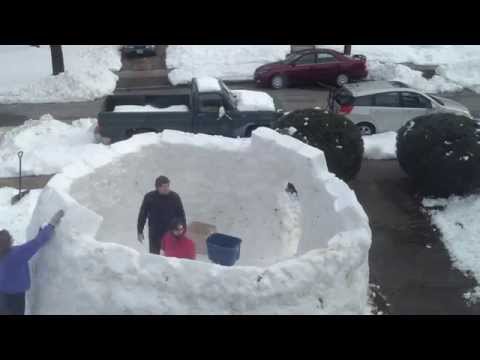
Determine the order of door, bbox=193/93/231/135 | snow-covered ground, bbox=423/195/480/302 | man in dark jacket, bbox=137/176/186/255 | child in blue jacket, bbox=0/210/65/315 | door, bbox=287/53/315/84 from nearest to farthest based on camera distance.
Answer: child in blue jacket, bbox=0/210/65/315, man in dark jacket, bbox=137/176/186/255, snow-covered ground, bbox=423/195/480/302, door, bbox=193/93/231/135, door, bbox=287/53/315/84

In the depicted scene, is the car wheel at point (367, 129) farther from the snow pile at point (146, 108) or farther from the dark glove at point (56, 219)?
the dark glove at point (56, 219)

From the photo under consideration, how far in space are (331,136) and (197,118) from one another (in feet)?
12.2

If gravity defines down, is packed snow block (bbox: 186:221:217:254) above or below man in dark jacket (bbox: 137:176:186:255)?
below

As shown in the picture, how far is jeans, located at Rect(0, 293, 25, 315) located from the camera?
5859 mm

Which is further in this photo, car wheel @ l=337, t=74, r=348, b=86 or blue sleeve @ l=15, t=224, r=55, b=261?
car wheel @ l=337, t=74, r=348, b=86

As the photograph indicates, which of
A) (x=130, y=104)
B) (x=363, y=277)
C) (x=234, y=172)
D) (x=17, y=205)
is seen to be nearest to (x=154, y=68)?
(x=130, y=104)

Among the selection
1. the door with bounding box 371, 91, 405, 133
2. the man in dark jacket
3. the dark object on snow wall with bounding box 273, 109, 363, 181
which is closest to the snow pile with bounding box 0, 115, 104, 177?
the dark object on snow wall with bounding box 273, 109, 363, 181

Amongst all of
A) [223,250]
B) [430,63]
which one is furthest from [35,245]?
[430,63]

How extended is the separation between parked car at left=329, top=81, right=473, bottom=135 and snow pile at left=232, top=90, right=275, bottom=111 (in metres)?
1.79

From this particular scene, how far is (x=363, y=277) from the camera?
600cm

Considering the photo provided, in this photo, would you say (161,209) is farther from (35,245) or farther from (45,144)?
(45,144)

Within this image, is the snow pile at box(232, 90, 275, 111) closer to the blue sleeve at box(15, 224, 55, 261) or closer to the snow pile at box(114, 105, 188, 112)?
the snow pile at box(114, 105, 188, 112)

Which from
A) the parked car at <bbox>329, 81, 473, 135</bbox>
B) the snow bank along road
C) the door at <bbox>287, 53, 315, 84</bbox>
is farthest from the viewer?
the door at <bbox>287, 53, 315, 84</bbox>
